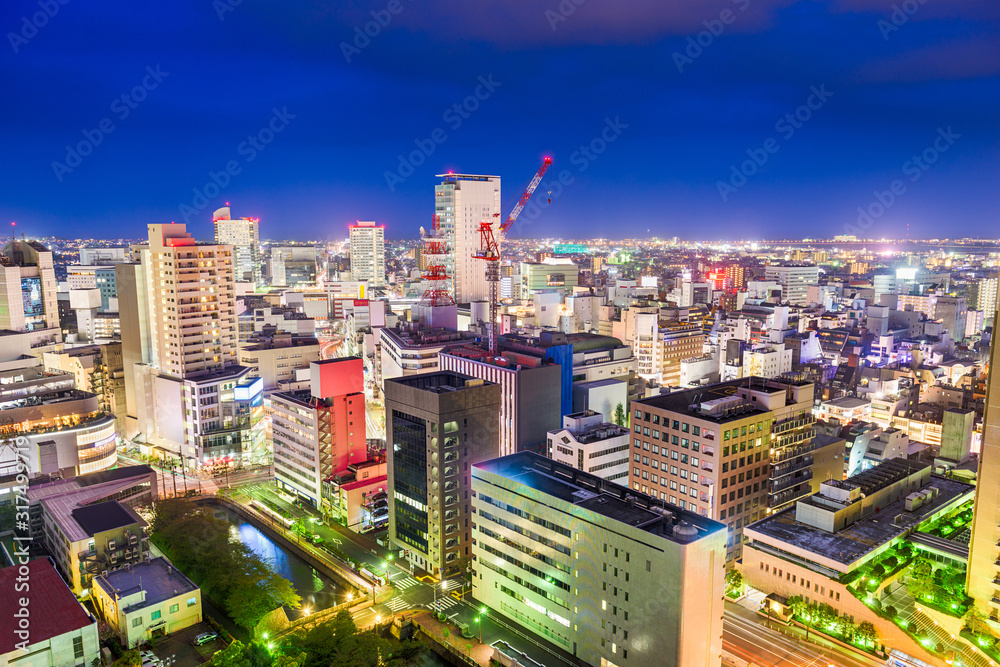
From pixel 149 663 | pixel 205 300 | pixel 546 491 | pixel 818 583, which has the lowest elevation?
pixel 149 663

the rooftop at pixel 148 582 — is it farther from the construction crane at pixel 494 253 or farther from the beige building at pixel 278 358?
the beige building at pixel 278 358

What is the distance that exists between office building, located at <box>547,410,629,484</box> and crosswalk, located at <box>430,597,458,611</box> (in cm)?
815

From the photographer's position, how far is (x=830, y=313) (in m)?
79.8

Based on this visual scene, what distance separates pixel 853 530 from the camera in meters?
27.5

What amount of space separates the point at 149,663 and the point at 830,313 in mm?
77492

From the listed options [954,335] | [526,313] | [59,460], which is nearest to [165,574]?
[59,460]

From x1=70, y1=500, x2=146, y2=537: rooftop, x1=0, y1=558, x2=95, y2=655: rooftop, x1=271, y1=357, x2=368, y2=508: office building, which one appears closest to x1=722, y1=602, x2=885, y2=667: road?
x1=271, y1=357, x2=368, y2=508: office building

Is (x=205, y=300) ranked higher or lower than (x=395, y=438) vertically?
higher

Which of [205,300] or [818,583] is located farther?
[205,300]

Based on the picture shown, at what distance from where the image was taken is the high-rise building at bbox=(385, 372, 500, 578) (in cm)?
2923

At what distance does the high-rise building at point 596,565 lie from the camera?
798 inches

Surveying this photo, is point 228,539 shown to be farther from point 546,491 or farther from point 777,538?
point 777,538

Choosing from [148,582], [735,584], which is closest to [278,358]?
[148,582]

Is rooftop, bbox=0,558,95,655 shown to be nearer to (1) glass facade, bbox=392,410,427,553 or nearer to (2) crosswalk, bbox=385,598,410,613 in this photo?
(2) crosswalk, bbox=385,598,410,613
